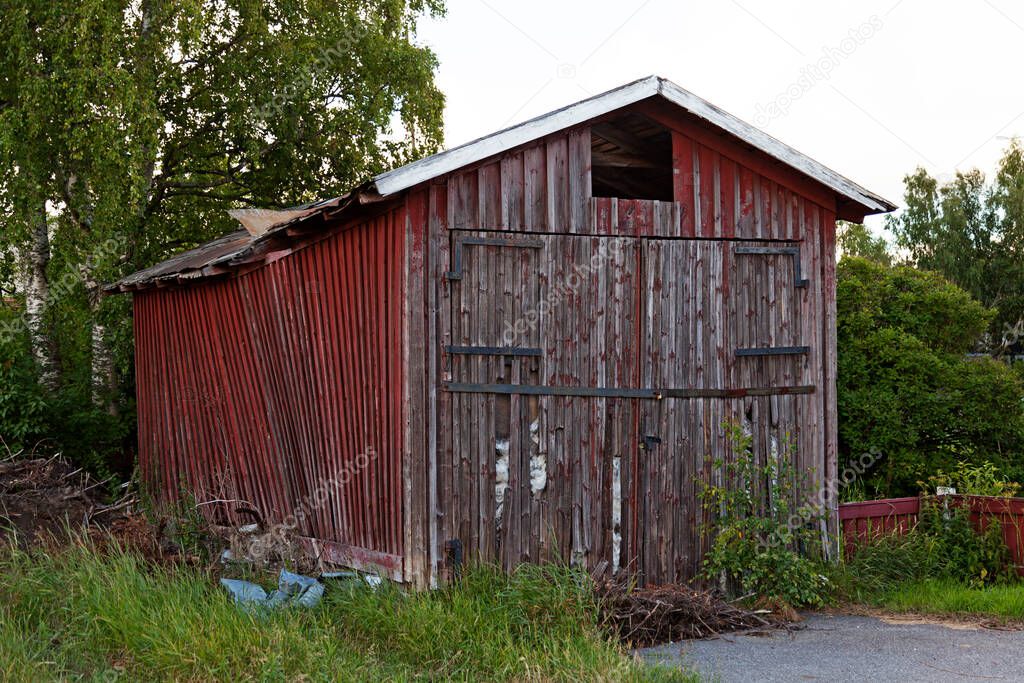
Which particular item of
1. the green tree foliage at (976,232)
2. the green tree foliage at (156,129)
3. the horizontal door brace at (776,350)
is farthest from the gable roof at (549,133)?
the green tree foliage at (976,232)

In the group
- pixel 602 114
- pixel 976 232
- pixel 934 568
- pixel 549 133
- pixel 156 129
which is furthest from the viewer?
pixel 976 232

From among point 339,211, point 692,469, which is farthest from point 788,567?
point 339,211

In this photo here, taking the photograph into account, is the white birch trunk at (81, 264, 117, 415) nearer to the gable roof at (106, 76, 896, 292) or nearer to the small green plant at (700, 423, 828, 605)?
the gable roof at (106, 76, 896, 292)

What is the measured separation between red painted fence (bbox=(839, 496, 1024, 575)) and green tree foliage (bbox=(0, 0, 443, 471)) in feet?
32.1

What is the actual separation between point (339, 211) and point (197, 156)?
10.6 meters

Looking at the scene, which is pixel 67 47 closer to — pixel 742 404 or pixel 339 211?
pixel 339 211

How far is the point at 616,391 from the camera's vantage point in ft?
28.7

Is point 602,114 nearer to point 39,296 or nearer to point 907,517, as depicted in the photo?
point 907,517

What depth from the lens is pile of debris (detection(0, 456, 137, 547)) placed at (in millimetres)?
9328

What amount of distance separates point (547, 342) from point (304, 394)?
241cm

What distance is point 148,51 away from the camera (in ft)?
49.4

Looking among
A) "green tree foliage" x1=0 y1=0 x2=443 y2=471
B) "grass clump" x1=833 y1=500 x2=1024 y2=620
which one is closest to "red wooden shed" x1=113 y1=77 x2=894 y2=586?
"grass clump" x1=833 y1=500 x2=1024 y2=620

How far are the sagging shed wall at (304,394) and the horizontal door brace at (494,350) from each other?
1.46ft

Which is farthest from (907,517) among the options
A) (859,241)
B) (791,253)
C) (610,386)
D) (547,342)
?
(859,241)
